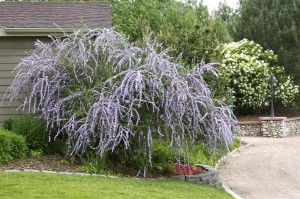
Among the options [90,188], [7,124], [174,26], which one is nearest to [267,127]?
[174,26]

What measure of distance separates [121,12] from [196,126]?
1903 cm

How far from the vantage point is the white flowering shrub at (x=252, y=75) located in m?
24.2

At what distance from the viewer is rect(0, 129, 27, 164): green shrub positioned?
924 cm

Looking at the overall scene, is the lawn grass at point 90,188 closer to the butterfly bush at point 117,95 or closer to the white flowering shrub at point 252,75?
the butterfly bush at point 117,95

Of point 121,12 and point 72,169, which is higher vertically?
point 121,12

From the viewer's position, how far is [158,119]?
9.33 metres

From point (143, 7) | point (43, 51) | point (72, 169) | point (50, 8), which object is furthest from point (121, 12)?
point (72, 169)

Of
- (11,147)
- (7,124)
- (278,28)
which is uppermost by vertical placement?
(278,28)

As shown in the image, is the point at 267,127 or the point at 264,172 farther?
the point at 267,127

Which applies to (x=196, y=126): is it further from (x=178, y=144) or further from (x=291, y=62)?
(x=291, y=62)

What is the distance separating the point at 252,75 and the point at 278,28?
3573mm

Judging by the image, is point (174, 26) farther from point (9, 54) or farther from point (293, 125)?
point (293, 125)

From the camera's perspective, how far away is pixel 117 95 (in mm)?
9078

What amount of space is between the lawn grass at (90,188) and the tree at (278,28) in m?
18.3
